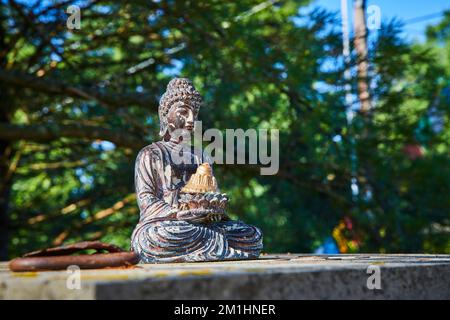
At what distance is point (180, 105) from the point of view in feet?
16.9

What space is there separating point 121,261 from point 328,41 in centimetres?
456

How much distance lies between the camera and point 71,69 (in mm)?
7836

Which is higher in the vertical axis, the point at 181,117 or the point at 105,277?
the point at 181,117

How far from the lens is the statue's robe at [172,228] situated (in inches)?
176

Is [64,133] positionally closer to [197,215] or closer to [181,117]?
[181,117]

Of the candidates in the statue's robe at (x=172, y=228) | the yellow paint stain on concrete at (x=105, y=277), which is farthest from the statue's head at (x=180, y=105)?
the yellow paint stain on concrete at (x=105, y=277)

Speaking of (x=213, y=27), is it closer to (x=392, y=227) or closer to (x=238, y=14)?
(x=238, y=14)

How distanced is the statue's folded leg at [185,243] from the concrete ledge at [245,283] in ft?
4.40

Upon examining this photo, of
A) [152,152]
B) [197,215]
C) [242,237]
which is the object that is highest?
[152,152]

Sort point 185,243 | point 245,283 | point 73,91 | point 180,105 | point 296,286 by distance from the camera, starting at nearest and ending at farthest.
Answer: point 245,283, point 296,286, point 185,243, point 180,105, point 73,91

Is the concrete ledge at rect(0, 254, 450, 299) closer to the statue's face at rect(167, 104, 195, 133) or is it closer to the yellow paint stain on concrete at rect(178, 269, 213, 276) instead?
the yellow paint stain on concrete at rect(178, 269, 213, 276)

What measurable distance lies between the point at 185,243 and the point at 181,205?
32cm

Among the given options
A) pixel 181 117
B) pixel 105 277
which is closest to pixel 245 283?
pixel 105 277

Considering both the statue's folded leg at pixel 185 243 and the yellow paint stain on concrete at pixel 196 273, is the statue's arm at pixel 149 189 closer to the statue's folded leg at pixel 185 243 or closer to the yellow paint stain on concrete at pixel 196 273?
the statue's folded leg at pixel 185 243
